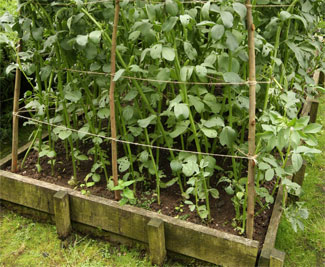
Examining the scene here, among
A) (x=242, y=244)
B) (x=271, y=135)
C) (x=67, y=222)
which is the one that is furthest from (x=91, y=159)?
(x=271, y=135)

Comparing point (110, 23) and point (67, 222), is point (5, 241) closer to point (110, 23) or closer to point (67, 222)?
point (67, 222)

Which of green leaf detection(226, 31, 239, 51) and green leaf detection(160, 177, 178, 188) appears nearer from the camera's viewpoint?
green leaf detection(226, 31, 239, 51)

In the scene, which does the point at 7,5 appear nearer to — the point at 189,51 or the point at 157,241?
the point at 189,51

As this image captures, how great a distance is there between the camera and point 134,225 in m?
2.40

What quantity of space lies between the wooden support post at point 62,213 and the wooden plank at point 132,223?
5 centimetres

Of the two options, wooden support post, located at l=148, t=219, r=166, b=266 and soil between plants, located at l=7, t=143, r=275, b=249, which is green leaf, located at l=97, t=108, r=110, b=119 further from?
wooden support post, located at l=148, t=219, r=166, b=266

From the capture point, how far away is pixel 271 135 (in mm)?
1873

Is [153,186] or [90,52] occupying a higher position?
[90,52]

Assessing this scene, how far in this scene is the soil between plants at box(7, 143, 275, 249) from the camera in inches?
94.2

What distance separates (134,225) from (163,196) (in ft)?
1.08

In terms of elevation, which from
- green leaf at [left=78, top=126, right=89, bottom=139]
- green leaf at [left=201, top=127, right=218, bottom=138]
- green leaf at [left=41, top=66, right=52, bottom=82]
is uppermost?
green leaf at [left=41, top=66, right=52, bottom=82]

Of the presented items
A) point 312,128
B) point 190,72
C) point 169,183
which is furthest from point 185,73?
point 169,183

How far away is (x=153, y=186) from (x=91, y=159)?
24.2 inches

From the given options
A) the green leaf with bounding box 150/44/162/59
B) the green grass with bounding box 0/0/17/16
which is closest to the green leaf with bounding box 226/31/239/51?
the green leaf with bounding box 150/44/162/59
